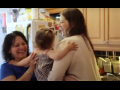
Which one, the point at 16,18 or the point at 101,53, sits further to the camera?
the point at 101,53

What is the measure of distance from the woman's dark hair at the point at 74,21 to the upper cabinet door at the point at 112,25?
56 cm

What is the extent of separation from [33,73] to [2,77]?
0.14 m

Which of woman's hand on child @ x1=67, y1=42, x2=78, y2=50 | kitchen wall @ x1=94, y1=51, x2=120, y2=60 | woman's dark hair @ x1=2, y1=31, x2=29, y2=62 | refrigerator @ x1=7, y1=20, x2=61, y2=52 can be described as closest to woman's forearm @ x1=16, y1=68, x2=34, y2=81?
woman's dark hair @ x1=2, y1=31, x2=29, y2=62

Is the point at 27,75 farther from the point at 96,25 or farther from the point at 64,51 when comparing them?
the point at 96,25

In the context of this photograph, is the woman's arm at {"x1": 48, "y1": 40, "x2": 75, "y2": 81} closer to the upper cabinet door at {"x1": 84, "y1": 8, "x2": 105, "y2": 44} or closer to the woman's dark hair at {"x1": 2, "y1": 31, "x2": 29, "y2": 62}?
the woman's dark hair at {"x1": 2, "y1": 31, "x2": 29, "y2": 62}

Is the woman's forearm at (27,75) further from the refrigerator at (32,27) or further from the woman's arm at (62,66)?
the refrigerator at (32,27)

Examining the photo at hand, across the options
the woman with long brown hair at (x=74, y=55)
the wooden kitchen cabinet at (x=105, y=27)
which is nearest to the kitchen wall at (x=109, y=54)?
the wooden kitchen cabinet at (x=105, y=27)

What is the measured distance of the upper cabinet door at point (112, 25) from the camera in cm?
117

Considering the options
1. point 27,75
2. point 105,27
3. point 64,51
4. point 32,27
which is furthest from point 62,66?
point 105,27

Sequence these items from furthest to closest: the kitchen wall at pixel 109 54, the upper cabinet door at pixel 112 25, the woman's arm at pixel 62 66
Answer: the kitchen wall at pixel 109 54 < the upper cabinet door at pixel 112 25 < the woman's arm at pixel 62 66
